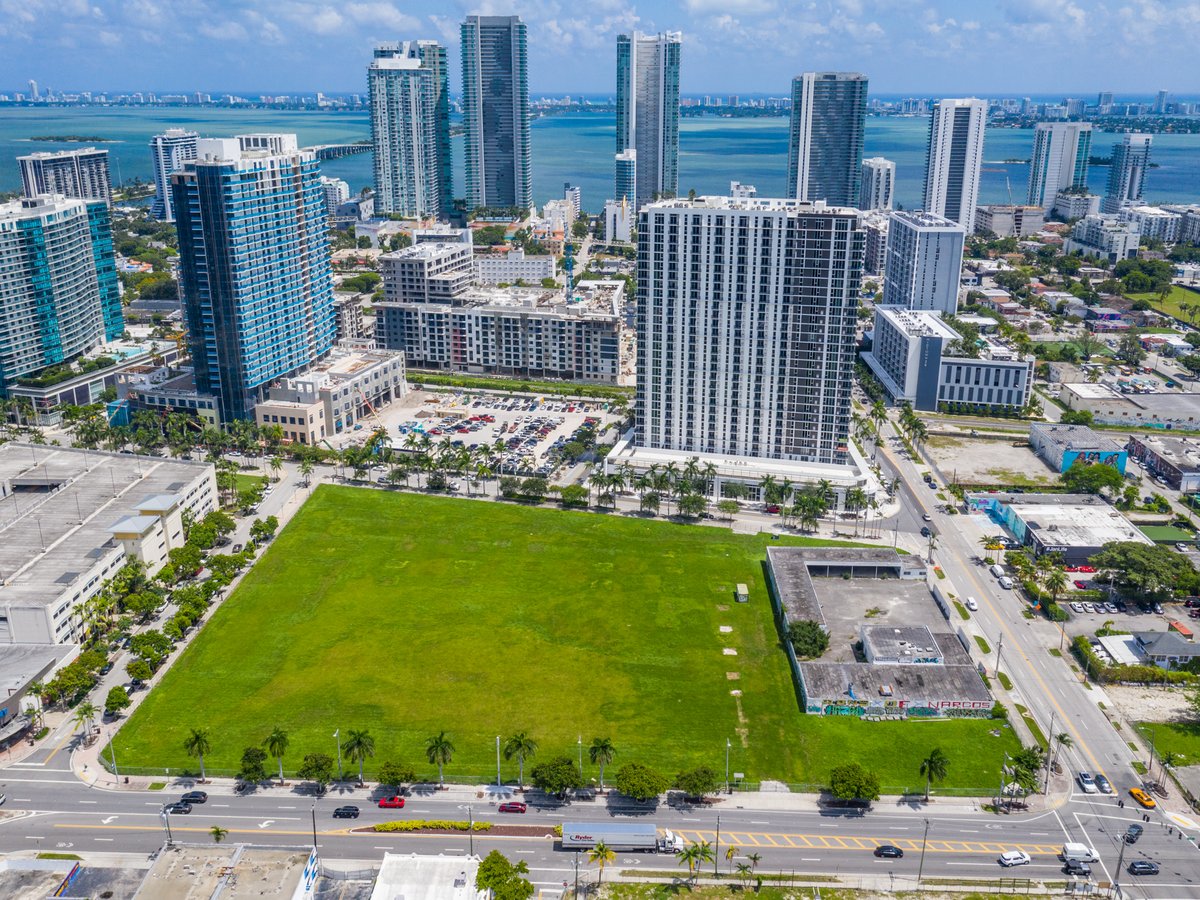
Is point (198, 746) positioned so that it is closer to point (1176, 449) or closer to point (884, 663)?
point (884, 663)

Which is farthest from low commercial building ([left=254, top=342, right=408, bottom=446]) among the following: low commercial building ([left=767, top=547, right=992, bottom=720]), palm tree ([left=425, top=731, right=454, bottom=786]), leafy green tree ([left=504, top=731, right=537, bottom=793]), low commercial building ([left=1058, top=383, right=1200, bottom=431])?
low commercial building ([left=1058, top=383, right=1200, bottom=431])

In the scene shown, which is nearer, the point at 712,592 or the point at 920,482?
the point at 712,592

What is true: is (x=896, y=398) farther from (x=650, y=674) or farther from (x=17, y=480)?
(x=17, y=480)

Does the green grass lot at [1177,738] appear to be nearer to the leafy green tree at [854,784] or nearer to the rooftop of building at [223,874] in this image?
the leafy green tree at [854,784]

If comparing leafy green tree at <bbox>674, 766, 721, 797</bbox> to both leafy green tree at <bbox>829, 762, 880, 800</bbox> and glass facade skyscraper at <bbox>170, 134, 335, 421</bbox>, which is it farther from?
glass facade skyscraper at <bbox>170, 134, 335, 421</bbox>

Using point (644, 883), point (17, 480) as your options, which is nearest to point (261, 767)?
point (644, 883)

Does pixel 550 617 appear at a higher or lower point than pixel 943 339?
lower
